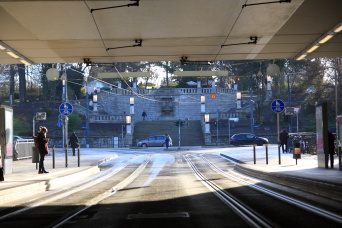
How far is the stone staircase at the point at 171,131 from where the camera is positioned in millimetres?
67562

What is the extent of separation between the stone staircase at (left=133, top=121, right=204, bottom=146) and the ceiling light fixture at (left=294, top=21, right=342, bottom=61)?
152 feet

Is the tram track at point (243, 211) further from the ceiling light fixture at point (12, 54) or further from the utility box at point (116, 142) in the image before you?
the utility box at point (116, 142)

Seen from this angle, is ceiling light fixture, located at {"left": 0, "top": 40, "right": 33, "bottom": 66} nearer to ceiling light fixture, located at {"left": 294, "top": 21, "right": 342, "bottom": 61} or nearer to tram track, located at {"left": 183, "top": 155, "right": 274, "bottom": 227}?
tram track, located at {"left": 183, "top": 155, "right": 274, "bottom": 227}

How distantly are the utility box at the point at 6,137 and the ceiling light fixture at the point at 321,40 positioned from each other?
37.8 feet

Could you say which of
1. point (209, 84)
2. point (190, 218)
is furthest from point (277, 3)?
point (209, 84)

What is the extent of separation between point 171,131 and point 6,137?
54.3 meters

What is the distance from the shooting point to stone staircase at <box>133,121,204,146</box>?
6756cm

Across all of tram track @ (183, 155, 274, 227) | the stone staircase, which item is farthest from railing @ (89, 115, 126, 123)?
tram track @ (183, 155, 274, 227)

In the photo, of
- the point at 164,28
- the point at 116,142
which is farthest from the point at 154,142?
the point at 164,28

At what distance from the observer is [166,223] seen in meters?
8.68

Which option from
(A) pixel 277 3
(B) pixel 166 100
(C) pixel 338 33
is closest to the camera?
(A) pixel 277 3

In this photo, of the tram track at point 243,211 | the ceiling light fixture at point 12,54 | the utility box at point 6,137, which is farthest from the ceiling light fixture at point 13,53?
the tram track at point 243,211

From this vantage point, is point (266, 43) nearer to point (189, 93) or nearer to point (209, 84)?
point (189, 93)

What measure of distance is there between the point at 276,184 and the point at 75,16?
316 inches
